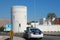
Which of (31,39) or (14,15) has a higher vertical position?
(14,15)

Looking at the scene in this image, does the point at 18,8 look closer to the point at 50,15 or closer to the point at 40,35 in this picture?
the point at 40,35

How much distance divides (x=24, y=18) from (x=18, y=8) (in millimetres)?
3650

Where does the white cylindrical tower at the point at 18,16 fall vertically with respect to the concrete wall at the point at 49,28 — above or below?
above

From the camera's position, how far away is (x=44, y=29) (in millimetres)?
76625

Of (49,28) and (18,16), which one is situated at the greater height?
(18,16)

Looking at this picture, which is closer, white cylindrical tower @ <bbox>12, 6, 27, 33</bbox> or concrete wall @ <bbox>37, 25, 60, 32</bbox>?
white cylindrical tower @ <bbox>12, 6, 27, 33</bbox>

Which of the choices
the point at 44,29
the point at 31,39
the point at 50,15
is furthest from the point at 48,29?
the point at 50,15

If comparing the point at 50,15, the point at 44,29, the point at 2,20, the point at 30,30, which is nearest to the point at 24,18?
the point at 44,29

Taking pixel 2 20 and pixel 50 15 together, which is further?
pixel 50 15

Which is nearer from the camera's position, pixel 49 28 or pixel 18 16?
pixel 18 16

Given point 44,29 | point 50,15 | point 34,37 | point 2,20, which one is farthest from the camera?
point 50,15

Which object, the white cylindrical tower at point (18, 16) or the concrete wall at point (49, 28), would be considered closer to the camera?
the white cylindrical tower at point (18, 16)

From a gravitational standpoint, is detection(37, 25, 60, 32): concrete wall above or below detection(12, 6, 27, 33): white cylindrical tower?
below

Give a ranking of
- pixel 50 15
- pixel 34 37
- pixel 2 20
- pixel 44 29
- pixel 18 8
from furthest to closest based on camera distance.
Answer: pixel 50 15 < pixel 2 20 < pixel 44 29 < pixel 18 8 < pixel 34 37
